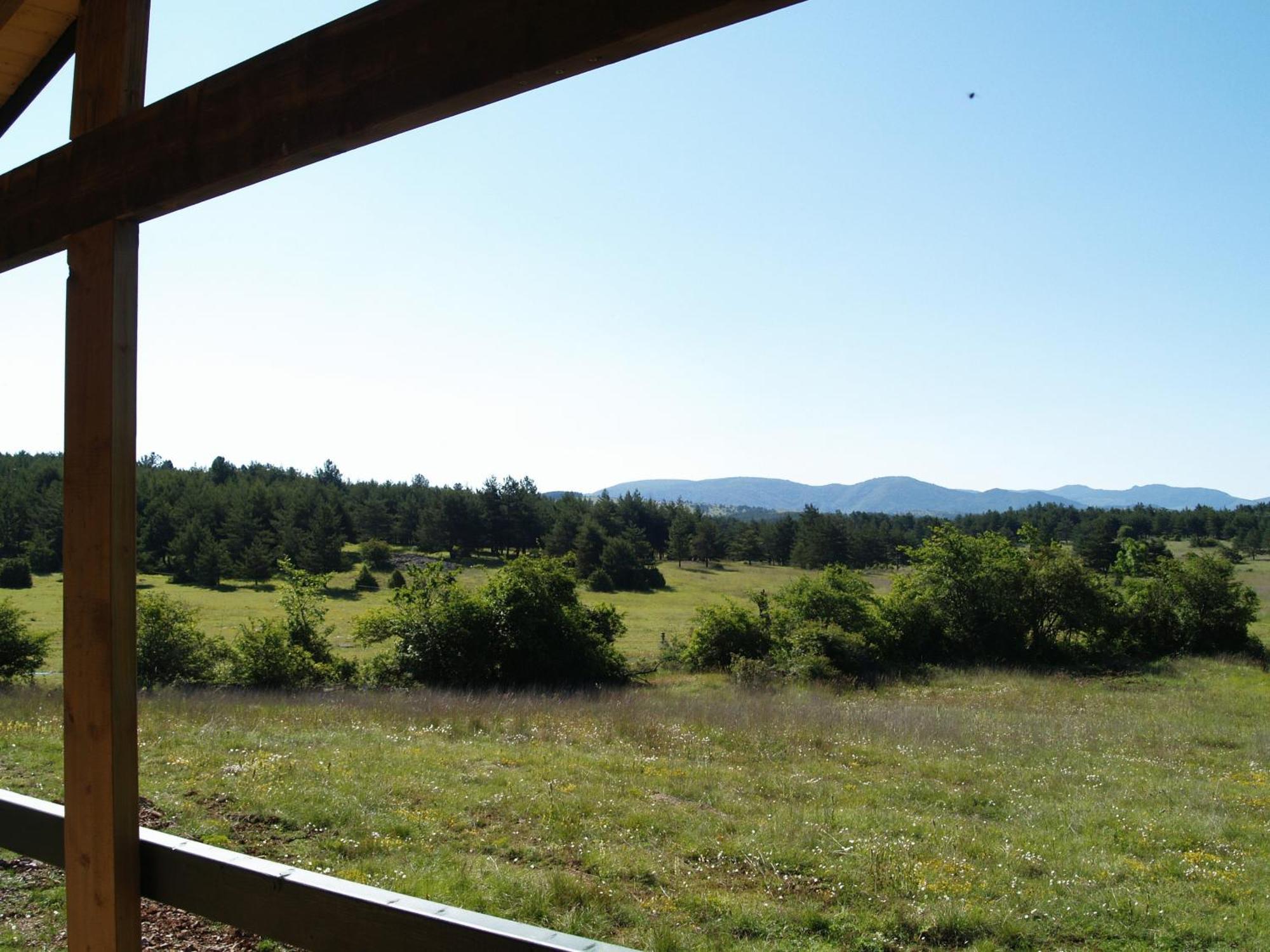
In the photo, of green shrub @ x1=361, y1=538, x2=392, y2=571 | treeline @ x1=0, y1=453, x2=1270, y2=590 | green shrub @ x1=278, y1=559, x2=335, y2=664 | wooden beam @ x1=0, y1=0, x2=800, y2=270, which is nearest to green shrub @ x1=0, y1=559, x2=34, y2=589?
treeline @ x1=0, y1=453, x2=1270, y2=590

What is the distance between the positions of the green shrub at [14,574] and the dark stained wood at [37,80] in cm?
4947

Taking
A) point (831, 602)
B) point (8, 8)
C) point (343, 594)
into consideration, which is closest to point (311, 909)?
point (8, 8)

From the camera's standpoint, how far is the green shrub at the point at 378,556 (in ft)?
192

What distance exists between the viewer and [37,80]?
3.32m

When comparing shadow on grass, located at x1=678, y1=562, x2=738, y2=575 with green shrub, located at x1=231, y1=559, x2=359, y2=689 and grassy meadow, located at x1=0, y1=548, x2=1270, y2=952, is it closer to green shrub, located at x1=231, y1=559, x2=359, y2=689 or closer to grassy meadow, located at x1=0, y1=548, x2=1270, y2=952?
green shrub, located at x1=231, y1=559, x2=359, y2=689

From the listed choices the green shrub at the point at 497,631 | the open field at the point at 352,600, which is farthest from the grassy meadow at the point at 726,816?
the open field at the point at 352,600

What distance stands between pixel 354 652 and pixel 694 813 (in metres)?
25.2

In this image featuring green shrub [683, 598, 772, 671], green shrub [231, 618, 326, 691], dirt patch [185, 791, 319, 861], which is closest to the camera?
dirt patch [185, 791, 319, 861]

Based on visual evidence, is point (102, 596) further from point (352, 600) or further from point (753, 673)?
point (352, 600)

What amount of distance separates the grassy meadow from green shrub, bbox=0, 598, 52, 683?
6.23 m

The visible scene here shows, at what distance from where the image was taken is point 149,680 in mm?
20312

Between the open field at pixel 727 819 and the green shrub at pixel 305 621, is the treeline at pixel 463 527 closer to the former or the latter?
the green shrub at pixel 305 621

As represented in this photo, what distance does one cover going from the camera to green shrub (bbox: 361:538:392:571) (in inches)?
2298

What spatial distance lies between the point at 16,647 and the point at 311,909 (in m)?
21.7
